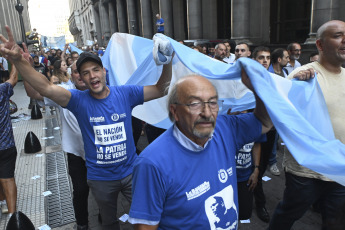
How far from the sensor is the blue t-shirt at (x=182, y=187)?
63.4 inches

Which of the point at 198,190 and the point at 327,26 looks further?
the point at 327,26

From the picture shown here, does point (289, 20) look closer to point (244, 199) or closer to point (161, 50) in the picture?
point (244, 199)

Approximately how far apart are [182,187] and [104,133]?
4.48 ft

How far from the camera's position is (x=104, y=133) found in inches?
110

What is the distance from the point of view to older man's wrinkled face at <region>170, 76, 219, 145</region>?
1704 mm

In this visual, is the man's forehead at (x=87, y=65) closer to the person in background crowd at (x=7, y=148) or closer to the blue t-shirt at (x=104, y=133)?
the blue t-shirt at (x=104, y=133)

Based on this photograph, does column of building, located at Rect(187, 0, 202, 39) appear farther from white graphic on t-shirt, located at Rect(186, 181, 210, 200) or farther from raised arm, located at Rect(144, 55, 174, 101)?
white graphic on t-shirt, located at Rect(186, 181, 210, 200)

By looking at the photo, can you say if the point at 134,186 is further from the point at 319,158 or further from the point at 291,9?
the point at 291,9

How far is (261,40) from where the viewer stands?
13.4 m

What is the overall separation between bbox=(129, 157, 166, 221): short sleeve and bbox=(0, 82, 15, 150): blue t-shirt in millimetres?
2842

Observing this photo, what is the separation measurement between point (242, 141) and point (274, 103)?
0.35 meters

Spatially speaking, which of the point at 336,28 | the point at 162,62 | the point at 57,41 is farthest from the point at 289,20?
the point at 57,41

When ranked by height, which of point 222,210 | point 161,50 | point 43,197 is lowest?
point 43,197

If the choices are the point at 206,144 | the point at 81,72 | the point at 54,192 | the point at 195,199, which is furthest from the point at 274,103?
the point at 54,192
